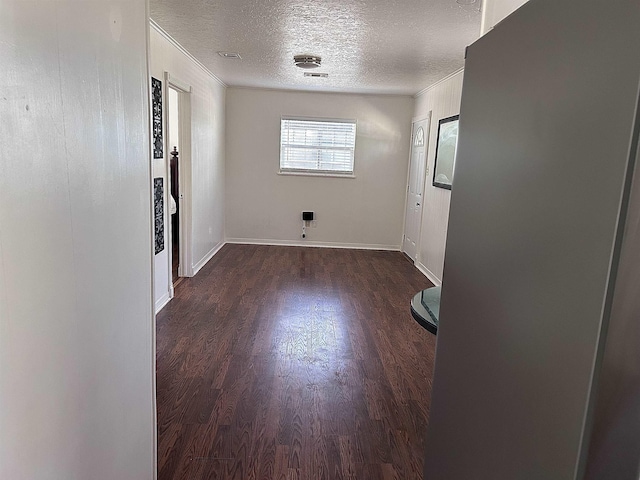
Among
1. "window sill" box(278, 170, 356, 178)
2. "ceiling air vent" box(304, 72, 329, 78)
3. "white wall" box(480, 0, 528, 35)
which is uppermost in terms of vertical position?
"ceiling air vent" box(304, 72, 329, 78)

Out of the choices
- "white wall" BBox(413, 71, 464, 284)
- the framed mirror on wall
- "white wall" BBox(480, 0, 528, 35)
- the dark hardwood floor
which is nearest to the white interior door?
"white wall" BBox(413, 71, 464, 284)

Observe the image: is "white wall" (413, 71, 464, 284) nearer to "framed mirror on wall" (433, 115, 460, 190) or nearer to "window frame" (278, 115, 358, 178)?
"framed mirror on wall" (433, 115, 460, 190)

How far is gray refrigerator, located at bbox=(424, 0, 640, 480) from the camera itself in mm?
590

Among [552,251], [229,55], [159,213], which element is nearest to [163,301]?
[159,213]

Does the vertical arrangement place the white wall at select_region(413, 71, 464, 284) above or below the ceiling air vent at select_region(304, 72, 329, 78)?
below

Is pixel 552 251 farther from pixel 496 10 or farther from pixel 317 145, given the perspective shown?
pixel 317 145

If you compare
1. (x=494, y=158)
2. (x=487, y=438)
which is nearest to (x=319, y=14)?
(x=494, y=158)

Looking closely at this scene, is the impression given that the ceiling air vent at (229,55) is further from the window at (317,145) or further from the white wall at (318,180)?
the window at (317,145)

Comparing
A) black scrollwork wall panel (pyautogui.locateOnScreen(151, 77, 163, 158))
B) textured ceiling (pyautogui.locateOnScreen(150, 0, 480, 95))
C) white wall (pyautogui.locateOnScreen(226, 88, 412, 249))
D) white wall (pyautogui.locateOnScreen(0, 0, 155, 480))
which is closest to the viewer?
white wall (pyautogui.locateOnScreen(0, 0, 155, 480))

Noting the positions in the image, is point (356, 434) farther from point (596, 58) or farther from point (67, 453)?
point (596, 58)

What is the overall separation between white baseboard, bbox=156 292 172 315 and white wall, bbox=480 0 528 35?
3379mm

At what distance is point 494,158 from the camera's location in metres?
1.00

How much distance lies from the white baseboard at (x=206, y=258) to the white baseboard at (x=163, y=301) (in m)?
0.82

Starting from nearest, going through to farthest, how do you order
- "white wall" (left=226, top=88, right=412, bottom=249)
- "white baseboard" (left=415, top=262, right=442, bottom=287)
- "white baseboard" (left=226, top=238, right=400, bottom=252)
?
1. "white baseboard" (left=415, top=262, right=442, bottom=287)
2. "white wall" (left=226, top=88, right=412, bottom=249)
3. "white baseboard" (left=226, top=238, right=400, bottom=252)
